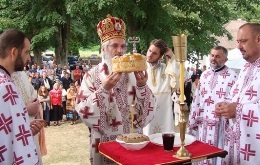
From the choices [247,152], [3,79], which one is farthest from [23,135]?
[247,152]

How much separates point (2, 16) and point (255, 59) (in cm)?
2048

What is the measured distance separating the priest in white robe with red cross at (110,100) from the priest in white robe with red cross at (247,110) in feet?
2.64

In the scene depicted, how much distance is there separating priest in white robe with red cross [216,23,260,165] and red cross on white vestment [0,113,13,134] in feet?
6.56

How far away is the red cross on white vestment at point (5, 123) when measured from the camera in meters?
2.52

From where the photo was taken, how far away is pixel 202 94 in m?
5.33

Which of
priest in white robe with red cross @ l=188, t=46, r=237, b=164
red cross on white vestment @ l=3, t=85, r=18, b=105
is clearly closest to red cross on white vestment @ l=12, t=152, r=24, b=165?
red cross on white vestment @ l=3, t=85, r=18, b=105

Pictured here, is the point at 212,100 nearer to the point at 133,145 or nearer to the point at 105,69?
the point at 105,69

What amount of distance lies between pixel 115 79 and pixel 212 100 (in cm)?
248

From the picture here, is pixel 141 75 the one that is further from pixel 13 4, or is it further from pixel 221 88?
pixel 13 4

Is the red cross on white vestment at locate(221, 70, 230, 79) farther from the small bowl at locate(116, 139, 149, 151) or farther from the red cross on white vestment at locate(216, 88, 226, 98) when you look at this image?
the small bowl at locate(116, 139, 149, 151)

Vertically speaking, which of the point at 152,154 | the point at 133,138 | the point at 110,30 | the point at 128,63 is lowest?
the point at 152,154

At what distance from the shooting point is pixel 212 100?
519 cm

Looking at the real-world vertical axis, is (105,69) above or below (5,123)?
above

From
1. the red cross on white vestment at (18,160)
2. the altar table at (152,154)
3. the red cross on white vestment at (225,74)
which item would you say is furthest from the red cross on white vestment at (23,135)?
the red cross on white vestment at (225,74)
